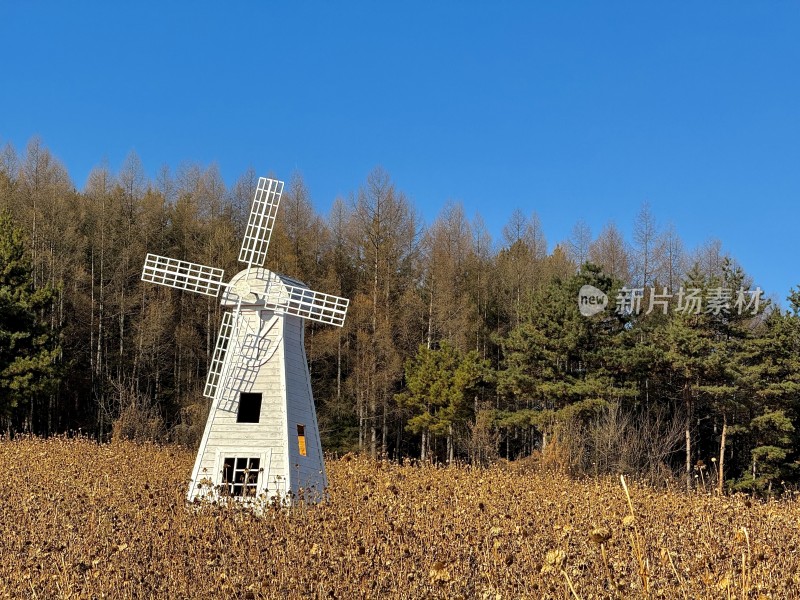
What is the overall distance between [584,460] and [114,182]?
103 ft

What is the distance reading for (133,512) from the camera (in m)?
12.5

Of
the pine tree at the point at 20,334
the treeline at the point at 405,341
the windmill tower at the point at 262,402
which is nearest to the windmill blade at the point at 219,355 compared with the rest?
the windmill tower at the point at 262,402

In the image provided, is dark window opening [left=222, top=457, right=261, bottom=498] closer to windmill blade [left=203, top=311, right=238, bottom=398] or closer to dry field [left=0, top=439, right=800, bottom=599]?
dry field [left=0, top=439, right=800, bottom=599]

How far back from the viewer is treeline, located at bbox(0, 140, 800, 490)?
32.6 meters

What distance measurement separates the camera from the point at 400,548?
24.8 feet

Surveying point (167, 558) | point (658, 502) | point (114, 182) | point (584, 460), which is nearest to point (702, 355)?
point (584, 460)

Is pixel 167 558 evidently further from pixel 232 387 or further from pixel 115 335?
pixel 115 335

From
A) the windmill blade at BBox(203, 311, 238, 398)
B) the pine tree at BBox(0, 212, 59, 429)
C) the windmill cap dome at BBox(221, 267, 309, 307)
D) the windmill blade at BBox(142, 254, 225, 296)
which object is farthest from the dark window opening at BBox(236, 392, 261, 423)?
the pine tree at BBox(0, 212, 59, 429)

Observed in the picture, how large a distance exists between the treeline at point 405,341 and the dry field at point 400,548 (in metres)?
14.2

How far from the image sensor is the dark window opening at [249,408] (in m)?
16.0

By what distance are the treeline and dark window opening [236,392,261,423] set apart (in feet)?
39.5

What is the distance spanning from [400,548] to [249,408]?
8976mm

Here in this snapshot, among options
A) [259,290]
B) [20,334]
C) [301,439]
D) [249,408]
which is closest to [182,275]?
[259,290]

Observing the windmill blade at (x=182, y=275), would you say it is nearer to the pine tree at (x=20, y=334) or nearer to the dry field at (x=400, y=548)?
the dry field at (x=400, y=548)
